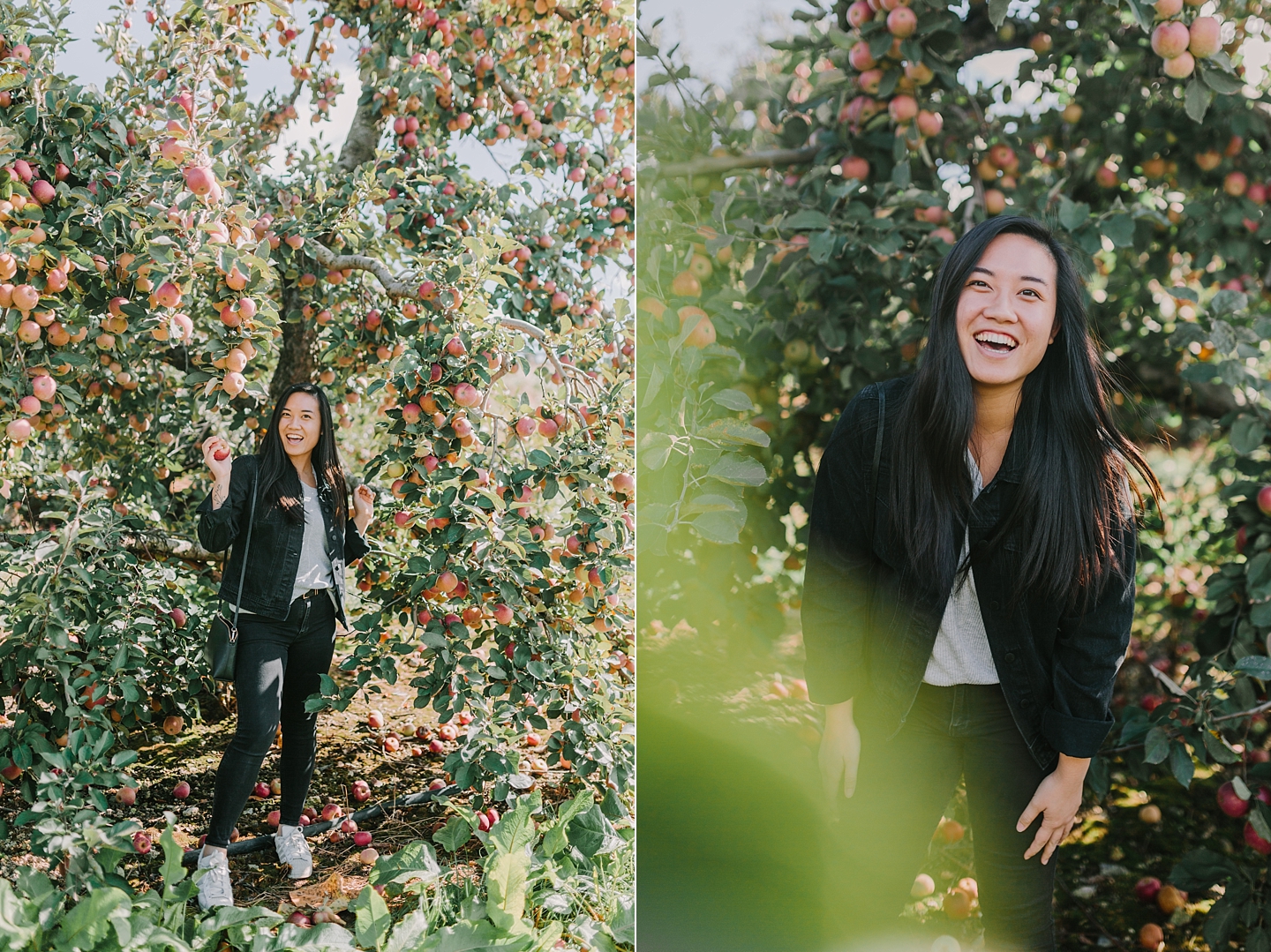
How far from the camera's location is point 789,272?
1399mm

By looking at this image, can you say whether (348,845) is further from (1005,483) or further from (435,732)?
(1005,483)

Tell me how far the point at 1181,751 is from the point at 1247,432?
0.47m

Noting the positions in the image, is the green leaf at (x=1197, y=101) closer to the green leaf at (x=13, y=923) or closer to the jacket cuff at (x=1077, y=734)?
the jacket cuff at (x=1077, y=734)

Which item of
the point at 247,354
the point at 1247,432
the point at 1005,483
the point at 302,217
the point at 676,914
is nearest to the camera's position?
the point at 1005,483

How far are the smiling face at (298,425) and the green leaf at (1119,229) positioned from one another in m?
1.32

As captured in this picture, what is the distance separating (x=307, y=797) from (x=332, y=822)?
0.14m

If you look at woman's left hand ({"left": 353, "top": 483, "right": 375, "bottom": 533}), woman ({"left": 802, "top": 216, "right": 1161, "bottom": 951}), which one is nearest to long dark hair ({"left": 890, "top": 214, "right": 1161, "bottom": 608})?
woman ({"left": 802, "top": 216, "right": 1161, "bottom": 951})

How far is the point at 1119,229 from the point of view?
50.4 inches

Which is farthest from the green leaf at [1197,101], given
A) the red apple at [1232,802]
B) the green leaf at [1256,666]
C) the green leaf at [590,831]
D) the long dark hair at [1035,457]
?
the green leaf at [590,831]

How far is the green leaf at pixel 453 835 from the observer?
1415 millimetres

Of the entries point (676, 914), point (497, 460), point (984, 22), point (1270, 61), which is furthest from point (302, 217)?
point (1270, 61)

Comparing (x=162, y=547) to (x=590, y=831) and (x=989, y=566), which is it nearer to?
(x=590, y=831)

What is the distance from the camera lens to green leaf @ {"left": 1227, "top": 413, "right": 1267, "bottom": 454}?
124 cm

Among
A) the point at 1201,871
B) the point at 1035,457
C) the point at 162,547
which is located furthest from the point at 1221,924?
the point at 162,547
